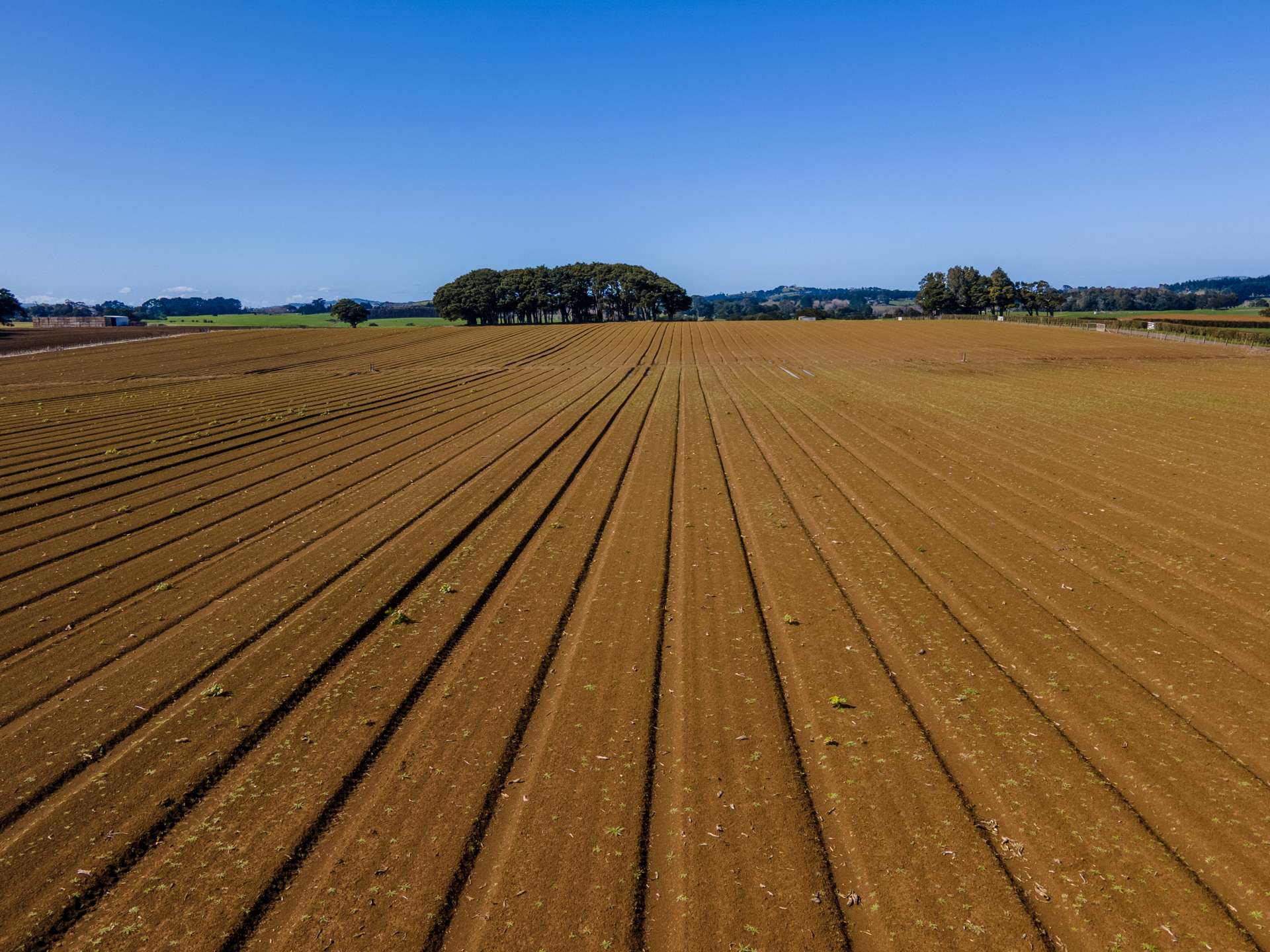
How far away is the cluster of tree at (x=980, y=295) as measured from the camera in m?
113

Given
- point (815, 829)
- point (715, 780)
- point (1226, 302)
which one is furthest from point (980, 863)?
point (1226, 302)

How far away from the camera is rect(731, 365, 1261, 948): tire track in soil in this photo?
4820mm

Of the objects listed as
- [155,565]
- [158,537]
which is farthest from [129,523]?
[155,565]

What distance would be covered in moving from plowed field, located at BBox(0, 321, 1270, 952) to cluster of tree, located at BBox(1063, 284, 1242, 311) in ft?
497

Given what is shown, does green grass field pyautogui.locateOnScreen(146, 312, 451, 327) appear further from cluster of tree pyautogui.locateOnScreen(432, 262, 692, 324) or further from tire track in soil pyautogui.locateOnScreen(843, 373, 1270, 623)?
tire track in soil pyautogui.locateOnScreen(843, 373, 1270, 623)

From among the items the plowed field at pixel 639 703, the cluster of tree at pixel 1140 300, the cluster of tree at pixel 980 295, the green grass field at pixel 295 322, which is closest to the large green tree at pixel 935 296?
the cluster of tree at pixel 980 295

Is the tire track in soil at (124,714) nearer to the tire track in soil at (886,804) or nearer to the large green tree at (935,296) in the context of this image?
the tire track in soil at (886,804)

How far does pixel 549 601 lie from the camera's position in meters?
10.1

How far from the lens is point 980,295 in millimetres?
116438

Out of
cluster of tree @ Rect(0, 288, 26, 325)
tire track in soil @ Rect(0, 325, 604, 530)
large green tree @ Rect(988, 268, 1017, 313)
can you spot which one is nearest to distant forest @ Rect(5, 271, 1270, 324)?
large green tree @ Rect(988, 268, 1017, 313)

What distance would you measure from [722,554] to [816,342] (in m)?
57.6

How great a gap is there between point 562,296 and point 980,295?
7168 cm

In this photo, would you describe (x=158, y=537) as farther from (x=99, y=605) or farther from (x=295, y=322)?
(x=295, y=322)

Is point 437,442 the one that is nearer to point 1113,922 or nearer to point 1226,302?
point 1113,922
